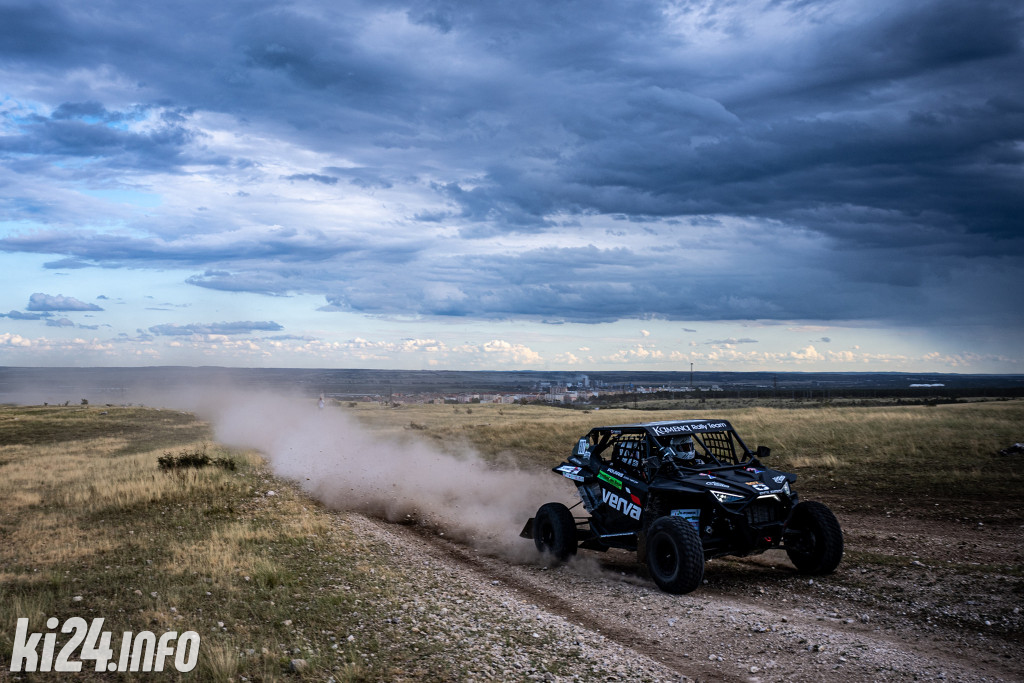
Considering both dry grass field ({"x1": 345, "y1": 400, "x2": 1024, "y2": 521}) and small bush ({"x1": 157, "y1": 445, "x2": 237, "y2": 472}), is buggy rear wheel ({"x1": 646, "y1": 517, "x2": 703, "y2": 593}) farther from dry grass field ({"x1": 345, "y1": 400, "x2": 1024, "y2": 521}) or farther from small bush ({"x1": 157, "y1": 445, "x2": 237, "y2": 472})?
small bush ({"x1": 157, "y1": 445, "x2": 237, "y2": 472})

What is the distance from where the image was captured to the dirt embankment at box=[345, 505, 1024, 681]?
674cm

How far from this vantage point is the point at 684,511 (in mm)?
10008

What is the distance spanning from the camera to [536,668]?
665cm

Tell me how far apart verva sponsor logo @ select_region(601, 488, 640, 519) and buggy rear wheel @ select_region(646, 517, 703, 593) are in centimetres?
88

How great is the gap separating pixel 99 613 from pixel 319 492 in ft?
31.9

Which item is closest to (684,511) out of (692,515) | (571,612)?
(692,515)

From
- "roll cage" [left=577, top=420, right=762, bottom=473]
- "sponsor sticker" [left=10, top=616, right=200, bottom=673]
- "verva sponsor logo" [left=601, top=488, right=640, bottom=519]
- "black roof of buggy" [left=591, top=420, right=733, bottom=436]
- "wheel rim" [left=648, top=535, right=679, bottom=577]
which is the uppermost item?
"black roof of buggy" [left=591, top=420, right=733, bottom=436]

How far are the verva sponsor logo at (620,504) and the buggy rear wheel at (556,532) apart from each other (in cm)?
68

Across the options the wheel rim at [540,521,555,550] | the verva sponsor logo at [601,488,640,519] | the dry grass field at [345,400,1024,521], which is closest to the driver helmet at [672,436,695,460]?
the verva sponsor logo at [601,488,640,519]

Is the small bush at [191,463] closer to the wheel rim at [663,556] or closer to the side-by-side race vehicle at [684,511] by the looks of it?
the side-by-side race vehicle at [684,511]

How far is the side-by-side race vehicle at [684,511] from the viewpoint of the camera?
31.2ft

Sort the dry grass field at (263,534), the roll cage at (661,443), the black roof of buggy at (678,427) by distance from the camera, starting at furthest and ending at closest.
→ the black roof of buggy at (678,427)
the roll cage at (661,443)
the dry grass field at (263,534)

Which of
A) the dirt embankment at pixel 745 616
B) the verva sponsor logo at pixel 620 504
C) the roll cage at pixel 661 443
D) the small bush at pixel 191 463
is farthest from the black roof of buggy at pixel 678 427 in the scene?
the small bush at pixel 191 463

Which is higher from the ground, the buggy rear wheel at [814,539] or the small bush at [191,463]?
the buggy rear wheel at [814,539]
